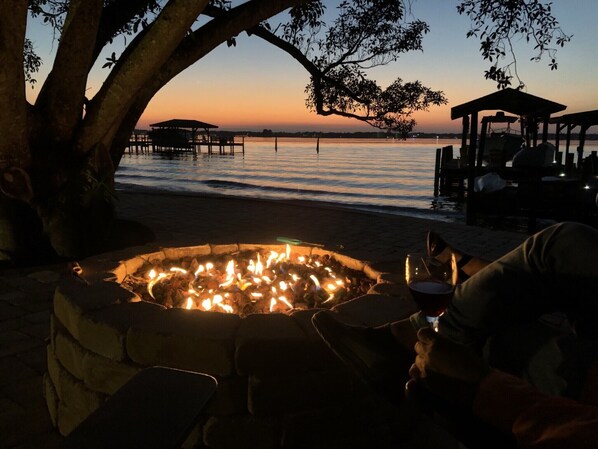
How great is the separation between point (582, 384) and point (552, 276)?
0.41 m

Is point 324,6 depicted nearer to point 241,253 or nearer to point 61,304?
point 241,253

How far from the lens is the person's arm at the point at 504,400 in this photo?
113cm

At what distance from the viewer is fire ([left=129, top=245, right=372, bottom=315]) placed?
318 cm

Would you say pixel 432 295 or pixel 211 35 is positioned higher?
pixel 211 35

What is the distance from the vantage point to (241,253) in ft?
13.9

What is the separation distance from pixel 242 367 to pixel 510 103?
11.7 m

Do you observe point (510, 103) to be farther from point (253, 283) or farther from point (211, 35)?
point (253, 283)

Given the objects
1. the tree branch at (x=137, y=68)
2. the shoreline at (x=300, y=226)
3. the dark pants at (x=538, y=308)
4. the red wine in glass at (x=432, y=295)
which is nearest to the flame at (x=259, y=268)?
the red wine in glass at (x=432, y=295)

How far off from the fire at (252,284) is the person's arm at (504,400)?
Answer: 5.54 ft

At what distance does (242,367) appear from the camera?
7.15ft

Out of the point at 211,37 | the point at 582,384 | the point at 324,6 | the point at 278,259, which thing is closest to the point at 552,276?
the point at 582,384

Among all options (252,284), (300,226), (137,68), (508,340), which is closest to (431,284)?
(508,340)

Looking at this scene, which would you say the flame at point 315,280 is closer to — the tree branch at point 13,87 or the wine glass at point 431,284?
Result: the wine glass at point 431,284

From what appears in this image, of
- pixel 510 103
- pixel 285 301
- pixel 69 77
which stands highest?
pixel 510 103
